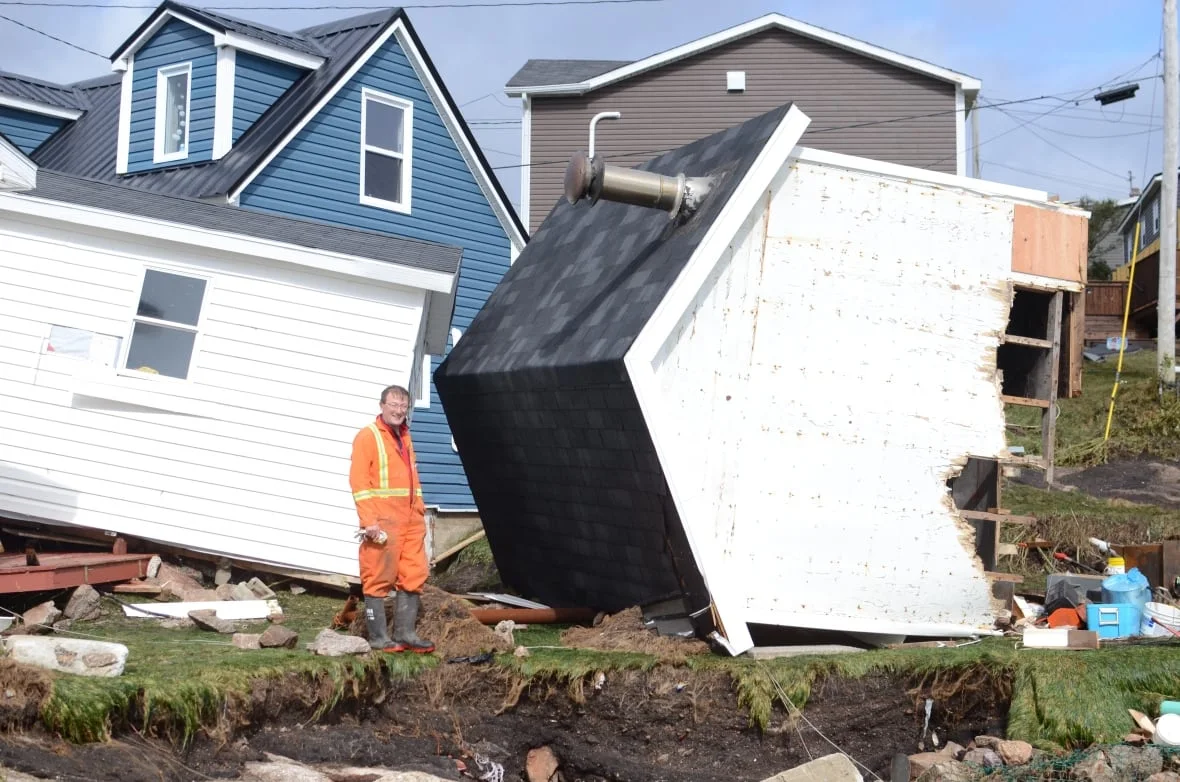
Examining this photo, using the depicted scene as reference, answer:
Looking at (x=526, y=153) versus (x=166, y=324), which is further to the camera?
(x=526, y=153)

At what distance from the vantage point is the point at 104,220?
1205 centimetres

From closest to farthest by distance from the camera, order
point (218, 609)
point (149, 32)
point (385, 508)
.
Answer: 1. point (385, 508)
2. point (218, 609)
3. point (149, 32)

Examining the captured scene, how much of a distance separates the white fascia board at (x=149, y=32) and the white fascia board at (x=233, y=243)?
21.8 feet

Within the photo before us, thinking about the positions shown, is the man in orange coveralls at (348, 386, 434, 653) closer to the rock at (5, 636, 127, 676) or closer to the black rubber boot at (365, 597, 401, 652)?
the black rubber boot at (365, 597, 401, 652)

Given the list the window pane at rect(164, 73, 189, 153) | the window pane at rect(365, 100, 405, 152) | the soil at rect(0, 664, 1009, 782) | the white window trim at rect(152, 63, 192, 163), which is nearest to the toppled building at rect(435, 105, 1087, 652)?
the soil at rect(0, 664, 1009, 782)

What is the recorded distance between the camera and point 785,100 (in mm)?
27297

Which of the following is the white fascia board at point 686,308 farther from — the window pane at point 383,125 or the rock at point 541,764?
the window pane at point 383,125

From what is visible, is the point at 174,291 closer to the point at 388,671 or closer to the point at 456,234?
the point at 388,671

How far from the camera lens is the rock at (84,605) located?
10.2m

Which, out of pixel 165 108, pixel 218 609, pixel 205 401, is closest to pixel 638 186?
pixel 218 609

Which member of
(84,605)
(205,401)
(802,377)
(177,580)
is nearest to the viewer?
(802,377)

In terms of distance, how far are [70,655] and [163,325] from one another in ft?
19.8

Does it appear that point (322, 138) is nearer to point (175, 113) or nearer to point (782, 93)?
point (175, 113)

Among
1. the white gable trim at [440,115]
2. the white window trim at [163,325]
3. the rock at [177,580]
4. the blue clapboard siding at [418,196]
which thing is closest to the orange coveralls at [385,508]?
the rock at [177,580]
